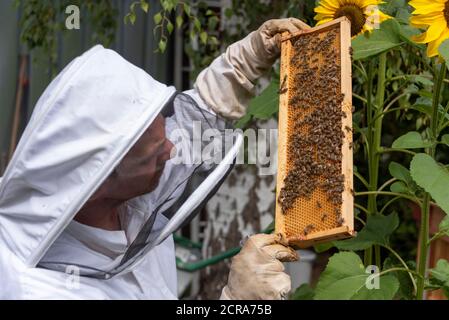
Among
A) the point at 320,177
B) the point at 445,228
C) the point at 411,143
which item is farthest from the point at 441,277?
the point at 320,177

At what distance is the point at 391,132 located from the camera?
5020 millimetres

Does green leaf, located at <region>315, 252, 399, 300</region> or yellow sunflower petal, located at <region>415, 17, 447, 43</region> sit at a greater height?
yellow sunflower petal, located at <region>415, 17, 447, 43</region>

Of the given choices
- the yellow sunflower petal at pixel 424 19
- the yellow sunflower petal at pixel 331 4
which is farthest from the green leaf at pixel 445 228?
the yellow sunflower petal at pixel 331 4

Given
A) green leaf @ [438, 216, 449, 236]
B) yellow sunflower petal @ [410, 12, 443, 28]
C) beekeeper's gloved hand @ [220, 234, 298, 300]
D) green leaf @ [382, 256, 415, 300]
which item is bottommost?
green leaf @ [382, 256, 415, 300]

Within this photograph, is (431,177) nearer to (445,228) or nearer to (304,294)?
(445,228)

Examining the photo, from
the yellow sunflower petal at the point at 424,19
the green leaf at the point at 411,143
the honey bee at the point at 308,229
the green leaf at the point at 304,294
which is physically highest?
the yellow sunflower petal at the point at 424,19

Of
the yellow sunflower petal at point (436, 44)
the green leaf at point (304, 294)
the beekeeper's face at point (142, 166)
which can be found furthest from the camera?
the green leaf at point (304, 294)

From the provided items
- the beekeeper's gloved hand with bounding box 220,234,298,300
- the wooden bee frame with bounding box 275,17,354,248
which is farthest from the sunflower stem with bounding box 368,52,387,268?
the beekeeper's gloved hand with bounding box 220,234,298,300

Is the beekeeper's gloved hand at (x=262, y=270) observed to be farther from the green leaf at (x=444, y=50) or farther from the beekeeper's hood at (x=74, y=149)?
the green leaf at (x=444, y=50)

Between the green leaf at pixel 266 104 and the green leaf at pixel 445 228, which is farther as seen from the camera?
the green leaf at pixel 266 104

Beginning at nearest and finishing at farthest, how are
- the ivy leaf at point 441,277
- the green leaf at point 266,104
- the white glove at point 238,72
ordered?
the ivy leaf at point 441,277, the white glove at point 238,72, the green leaf at point 266,104

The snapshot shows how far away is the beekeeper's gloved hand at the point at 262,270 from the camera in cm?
163

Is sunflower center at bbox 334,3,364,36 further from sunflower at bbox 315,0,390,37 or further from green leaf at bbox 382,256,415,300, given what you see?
green leaf at bbox 382,256,415,300

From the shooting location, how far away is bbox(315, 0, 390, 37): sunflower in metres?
1.86
